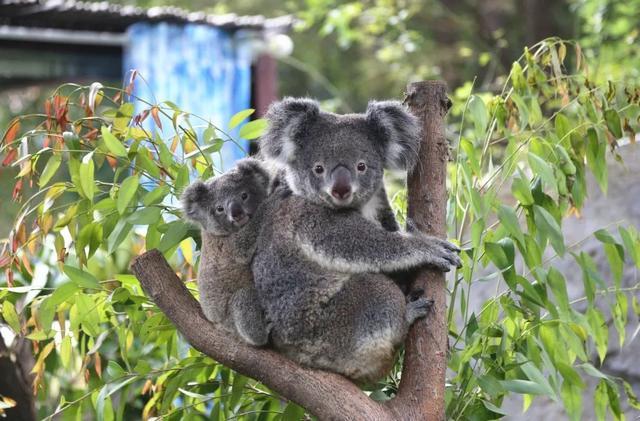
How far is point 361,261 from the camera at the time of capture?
265 centimetres

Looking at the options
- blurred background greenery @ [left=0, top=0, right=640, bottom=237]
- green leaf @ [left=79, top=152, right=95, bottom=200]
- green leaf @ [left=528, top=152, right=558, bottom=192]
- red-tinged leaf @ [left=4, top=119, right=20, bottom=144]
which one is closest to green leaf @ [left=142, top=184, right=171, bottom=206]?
green leaf @ [left=79, top=152, right=95, bottom=200]

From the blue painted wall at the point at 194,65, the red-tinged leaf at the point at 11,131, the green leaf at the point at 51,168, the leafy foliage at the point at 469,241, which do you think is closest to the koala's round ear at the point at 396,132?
the leafy foliage at the point at 469,241

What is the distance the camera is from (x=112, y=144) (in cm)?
251

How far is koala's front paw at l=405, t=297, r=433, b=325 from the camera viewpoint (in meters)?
2.50

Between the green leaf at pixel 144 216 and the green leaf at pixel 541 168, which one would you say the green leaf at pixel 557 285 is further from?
the green leaf at pixel 144 216

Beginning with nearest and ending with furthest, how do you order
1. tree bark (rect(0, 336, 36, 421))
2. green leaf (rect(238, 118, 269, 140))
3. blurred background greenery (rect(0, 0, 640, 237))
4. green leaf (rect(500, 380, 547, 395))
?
green leaf (rect(500, 380, 547, 395)) < green leaf (rect(238, 118, 269, 140)) < tree bark (rect(0, 336, 36, 421)) < blurred background greenery (rect(0, 0, 640, 237))

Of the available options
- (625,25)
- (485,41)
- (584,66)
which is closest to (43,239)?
(584,66)

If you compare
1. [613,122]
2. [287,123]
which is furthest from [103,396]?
[613,122]

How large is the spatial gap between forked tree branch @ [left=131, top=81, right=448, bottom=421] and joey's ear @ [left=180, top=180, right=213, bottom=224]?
201mm

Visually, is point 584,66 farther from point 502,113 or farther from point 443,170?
point 443,170

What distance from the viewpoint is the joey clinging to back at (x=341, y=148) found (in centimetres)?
267

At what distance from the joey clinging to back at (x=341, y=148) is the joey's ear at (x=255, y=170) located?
0.11 meters

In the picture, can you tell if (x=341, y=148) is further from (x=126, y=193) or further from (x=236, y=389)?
(x=236, y=389)

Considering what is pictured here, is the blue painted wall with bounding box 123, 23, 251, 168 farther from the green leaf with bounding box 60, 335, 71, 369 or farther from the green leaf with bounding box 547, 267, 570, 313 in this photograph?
the green leaf with bounding box 547, 267, 570, 313
